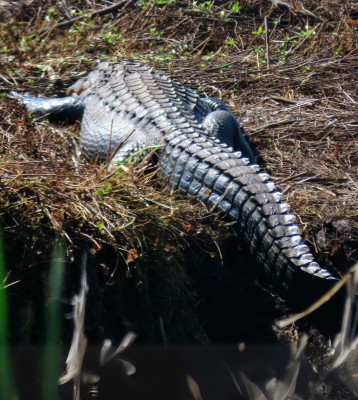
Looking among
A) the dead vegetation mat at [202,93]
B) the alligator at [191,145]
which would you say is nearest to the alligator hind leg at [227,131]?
the alligator at [191,145]

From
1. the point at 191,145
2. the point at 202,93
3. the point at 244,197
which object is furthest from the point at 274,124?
the point at 244,197

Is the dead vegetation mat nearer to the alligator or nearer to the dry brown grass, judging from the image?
the dry brown grass

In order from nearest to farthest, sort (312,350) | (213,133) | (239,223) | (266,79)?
(312,350)
(239,223)
(213,133)
(266,79)

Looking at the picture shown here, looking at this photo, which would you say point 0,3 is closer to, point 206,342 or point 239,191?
point 239,191

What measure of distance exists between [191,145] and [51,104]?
1385 millimetres

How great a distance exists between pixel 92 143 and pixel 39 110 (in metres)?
0.63

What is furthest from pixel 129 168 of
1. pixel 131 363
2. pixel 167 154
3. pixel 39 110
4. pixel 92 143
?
pixel 39 110

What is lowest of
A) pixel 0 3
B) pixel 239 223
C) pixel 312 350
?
pixel 0 3

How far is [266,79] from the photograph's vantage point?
5.73 m

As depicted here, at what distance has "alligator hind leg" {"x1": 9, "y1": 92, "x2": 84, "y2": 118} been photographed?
4953 mm

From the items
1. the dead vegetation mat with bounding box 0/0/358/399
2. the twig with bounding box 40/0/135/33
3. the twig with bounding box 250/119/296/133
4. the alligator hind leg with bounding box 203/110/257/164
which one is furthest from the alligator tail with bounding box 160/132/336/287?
the twig with bounding box 40/0/135/33

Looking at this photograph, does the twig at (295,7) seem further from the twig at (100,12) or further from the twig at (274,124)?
the twig at (274,124)

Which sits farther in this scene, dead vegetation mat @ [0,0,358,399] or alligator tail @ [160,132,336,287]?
alligator tail @ [160,132,336,287]

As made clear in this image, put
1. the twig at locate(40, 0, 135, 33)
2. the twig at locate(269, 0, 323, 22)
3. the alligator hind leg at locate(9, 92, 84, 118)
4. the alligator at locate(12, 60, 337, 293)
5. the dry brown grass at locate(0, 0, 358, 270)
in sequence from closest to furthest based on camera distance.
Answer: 1. the dry brown grass at locate(0, 0, 358, 270)
2. the alligator at locate(12, 60, 337, 293)
3. the alligator hind leg at locate(9, 92, 84, 118)
4. the twig at locate(40, 0, 135, 33)
5. the twig at locate(269, 0, 323, 22)
